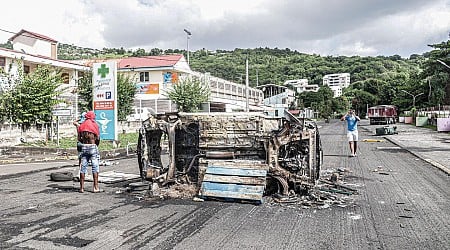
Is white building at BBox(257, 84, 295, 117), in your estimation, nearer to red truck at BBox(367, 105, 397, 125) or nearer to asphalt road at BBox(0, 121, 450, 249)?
red truck at BBox(367, 105, 397, 125)

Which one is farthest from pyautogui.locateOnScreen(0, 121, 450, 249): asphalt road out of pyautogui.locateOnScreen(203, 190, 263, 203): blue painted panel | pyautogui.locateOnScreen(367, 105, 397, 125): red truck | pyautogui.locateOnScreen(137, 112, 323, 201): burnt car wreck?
pyautogui.locateOnScreen(367, 105, 397, 125): red truck

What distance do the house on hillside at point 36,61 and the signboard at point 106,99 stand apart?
129 inches

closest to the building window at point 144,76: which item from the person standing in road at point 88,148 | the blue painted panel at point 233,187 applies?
the person standing in road at point 88,148

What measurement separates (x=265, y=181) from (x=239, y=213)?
1.23 meters

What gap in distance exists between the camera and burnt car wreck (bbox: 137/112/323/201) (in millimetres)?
8219

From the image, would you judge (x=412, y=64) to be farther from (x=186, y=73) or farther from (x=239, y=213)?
(x=239, y=213)

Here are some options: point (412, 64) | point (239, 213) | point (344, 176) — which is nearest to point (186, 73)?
point (344, 176)

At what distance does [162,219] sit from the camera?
6.62 metres

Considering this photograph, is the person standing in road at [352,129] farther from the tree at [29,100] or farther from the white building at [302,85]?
the white building at [302,85]

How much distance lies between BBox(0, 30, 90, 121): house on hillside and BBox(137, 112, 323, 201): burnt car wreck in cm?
1444

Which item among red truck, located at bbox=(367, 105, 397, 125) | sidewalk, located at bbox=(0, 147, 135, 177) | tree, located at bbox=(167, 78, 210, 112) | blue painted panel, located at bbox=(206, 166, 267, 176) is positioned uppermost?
tree, located at bbox=(167, 78, 210, 112)

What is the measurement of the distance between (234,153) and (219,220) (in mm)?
2435

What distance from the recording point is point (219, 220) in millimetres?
6562

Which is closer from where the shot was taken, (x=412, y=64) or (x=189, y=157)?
(x=189, y=157)
